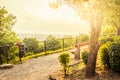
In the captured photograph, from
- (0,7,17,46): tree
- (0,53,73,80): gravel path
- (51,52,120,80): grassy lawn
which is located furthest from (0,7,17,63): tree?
(51,52,120,80): grassy lawn

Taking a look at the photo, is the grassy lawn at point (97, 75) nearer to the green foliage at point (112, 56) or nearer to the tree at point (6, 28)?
the green foliage at point (112, 56)

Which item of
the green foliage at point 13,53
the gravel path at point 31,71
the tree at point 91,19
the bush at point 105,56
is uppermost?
the tree at point 91,19

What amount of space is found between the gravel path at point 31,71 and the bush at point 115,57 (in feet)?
10.4

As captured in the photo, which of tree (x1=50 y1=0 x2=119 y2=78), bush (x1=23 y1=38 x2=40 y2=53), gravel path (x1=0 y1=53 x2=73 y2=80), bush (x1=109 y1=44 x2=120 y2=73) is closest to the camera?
tree (x1=50 y1=0 x2=119 y2=78)

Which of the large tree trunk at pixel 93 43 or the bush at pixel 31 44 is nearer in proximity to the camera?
the large tree trunk at pixel 93 43

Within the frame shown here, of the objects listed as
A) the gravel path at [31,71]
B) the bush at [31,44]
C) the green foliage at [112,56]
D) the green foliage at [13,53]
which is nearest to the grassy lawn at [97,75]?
the green foliage at [112,56]

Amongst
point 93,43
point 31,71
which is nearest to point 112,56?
point 93,43

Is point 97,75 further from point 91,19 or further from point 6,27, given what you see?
point 6,27

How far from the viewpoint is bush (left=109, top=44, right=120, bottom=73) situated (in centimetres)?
1087

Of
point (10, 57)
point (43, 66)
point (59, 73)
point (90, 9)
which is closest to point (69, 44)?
point (10, 57)

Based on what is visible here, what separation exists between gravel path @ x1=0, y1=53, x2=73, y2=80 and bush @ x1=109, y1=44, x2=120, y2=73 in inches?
124

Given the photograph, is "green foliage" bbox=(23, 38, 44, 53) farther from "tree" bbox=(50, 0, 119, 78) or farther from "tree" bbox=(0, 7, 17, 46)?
"tree" bbox=(50, 0, 119, 78)

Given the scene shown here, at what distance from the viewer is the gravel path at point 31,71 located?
12.9 m

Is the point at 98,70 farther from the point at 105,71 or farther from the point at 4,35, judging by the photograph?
the point at 4,35
